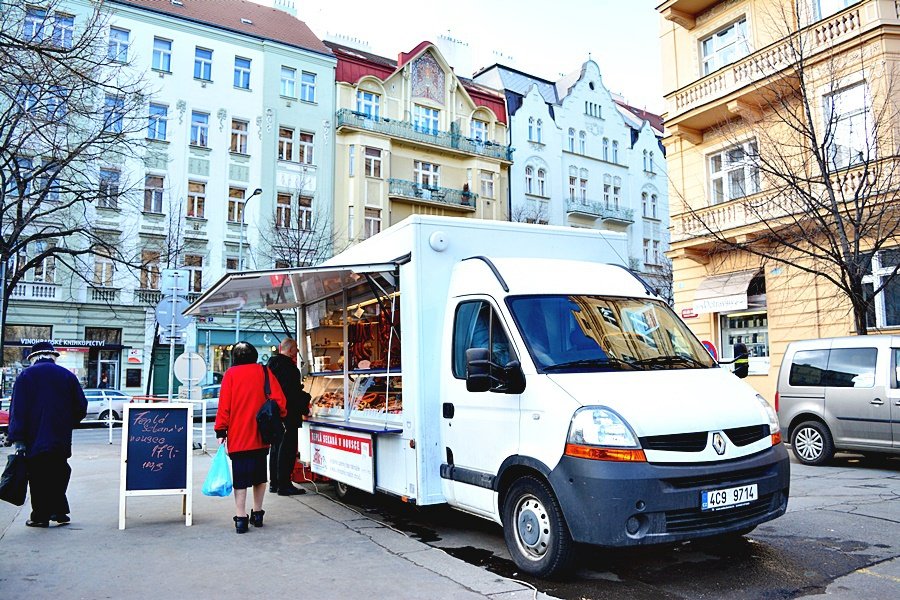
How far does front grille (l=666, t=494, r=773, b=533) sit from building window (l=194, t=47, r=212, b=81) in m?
34.5

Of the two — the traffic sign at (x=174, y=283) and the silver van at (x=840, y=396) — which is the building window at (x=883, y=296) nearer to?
the silver van at (x=840, y=396)

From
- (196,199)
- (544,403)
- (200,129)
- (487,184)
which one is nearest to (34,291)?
(196,199)

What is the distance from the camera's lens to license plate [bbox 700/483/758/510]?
4840 mm

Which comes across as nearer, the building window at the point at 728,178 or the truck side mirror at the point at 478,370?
the truck side mirror at the point at 478,370

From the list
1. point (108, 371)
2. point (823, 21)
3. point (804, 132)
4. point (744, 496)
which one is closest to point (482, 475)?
point (744, 496)

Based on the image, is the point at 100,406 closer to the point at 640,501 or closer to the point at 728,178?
the point at 728,178

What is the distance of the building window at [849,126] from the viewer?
14414mm

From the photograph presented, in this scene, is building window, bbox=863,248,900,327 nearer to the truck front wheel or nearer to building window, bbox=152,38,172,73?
the truck front wheel

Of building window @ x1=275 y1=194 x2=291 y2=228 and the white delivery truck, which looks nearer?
the white delivery truck

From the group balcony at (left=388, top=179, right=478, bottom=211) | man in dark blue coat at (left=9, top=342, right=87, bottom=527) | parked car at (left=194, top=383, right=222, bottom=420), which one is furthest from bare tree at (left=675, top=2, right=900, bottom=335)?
balcony at (left=388, top=179, right=478, bottom=211)

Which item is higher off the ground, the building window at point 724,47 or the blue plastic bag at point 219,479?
the building window at point 724,47

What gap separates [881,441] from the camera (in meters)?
10.3

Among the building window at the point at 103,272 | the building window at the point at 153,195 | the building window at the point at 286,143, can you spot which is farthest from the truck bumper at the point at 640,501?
the building window at the point at 286,143

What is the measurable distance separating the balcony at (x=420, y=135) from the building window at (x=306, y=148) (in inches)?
63.3
